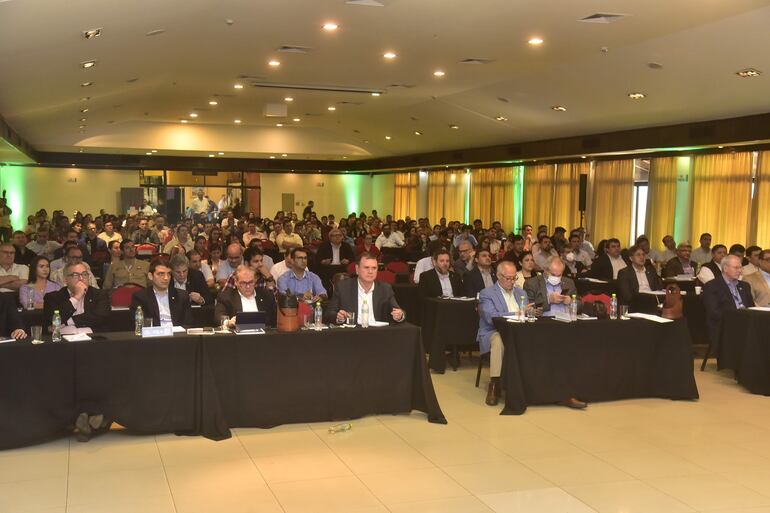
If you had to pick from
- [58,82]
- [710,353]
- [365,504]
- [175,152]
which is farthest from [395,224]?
[365,504]

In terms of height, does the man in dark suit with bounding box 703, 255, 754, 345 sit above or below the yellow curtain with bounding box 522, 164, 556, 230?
below

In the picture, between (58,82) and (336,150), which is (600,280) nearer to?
(58,82)

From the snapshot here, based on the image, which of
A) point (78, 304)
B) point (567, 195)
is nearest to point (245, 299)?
point (78, 304)

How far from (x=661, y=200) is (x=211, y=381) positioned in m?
13.2

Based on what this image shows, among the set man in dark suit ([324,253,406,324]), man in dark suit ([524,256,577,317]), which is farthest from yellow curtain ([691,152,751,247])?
man in dark suit ([324,253,406,324])

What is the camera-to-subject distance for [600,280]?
12.4m

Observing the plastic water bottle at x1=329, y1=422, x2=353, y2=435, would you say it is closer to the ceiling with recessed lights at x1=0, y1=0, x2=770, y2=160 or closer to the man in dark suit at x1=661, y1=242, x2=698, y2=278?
the ceiling with recessed lights at x1=0, y1=0, x2=770, y2=160

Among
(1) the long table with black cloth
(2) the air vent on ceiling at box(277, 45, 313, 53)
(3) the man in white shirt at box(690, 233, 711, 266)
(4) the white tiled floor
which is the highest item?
(2) the air vent on ceiling at box(277, 45, 313, 53)

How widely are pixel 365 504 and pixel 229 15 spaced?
5.86m

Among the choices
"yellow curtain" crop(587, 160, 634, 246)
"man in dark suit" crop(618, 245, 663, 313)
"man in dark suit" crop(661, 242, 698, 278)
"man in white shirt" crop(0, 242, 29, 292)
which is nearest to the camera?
"man in white shirt" crop(0, 242, 29, 292)

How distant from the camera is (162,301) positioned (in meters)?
7.62

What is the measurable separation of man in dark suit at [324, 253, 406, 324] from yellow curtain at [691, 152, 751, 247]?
10140 millimetres

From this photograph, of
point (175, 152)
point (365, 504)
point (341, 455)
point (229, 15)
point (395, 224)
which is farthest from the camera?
point (175, 152)

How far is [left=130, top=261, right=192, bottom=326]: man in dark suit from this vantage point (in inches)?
293
